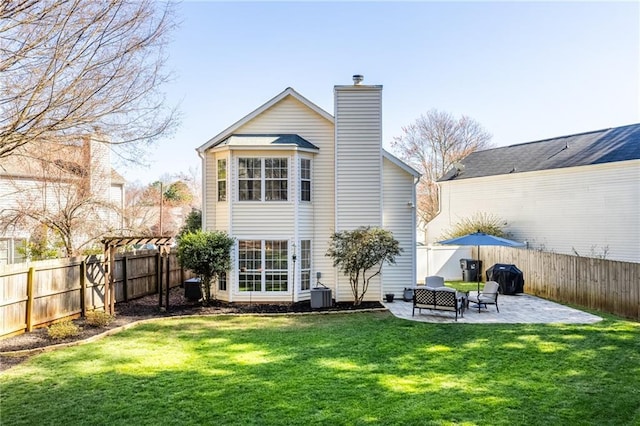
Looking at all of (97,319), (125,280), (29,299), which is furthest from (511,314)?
(29,299)

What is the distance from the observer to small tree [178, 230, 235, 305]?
12.8 m

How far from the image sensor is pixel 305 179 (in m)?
14.4

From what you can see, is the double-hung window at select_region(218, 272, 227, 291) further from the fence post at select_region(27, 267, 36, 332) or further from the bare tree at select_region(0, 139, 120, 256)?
the bare tree at select_region(0, 139, 120, 256)

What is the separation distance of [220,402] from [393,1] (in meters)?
12.8

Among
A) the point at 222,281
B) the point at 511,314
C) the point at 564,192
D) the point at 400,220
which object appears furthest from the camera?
the point at 564,192

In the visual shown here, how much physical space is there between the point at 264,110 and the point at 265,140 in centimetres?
138

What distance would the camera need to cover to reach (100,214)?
18688 mm

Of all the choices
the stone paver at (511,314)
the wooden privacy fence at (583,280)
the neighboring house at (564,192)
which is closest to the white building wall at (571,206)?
the neighboring house at (564,192)

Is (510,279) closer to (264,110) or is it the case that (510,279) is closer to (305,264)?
(305,264)

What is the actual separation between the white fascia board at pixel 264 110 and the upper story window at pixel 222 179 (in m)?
0.85

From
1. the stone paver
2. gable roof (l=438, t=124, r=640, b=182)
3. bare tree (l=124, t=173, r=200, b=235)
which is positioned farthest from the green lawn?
bare tree (l=124, t=173, r=200, b=235)

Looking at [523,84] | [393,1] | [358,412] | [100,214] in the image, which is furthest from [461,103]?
[358,412]

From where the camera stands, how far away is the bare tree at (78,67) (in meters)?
5.90

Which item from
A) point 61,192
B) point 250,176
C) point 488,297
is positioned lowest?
point 488,297
